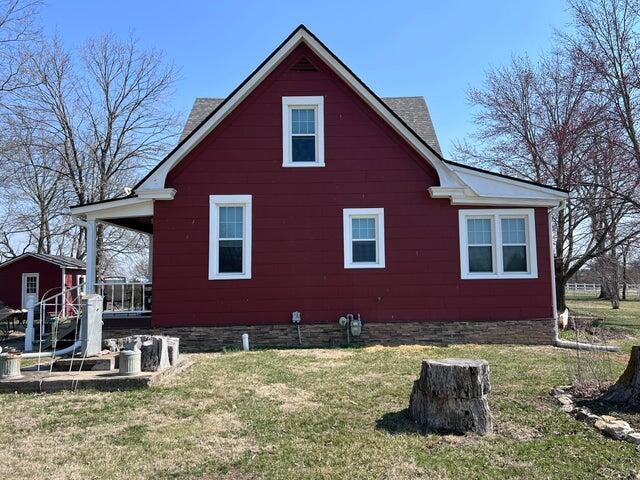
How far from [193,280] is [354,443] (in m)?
7.96

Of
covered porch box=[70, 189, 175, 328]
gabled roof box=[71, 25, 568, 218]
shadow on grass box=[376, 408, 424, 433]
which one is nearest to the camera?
shadow on grass box=[376, 408, 424, 433]

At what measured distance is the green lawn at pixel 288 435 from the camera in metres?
4.35

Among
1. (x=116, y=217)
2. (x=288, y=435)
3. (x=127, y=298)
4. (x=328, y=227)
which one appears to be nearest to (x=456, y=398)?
(x=288, y=435)

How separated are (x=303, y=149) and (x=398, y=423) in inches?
331

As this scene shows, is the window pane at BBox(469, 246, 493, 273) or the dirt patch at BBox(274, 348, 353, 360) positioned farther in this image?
the window pane at BBox(469, 246, 493, 273)

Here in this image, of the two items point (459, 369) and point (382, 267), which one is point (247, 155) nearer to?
point (382, 267)

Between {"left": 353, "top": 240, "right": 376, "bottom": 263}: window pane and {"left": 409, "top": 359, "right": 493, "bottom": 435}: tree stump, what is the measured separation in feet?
23.1

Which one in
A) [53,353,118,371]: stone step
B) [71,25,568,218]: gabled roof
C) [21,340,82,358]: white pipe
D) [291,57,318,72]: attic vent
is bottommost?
[21,340,82,358]: white pipe

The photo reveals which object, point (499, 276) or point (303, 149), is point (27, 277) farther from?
point (499, 276)

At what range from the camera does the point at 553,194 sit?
1217cm

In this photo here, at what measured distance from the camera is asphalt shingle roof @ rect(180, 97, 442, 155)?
14.5m

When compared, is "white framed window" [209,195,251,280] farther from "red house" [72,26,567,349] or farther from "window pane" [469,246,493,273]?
"window pane" [469,246,493,273]

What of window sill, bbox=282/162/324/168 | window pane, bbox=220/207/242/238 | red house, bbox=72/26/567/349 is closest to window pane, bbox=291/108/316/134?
red house, bbox=72/26/567/349

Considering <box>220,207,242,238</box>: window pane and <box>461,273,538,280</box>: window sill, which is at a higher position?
<box>220,207,242,238</box>: window pane
